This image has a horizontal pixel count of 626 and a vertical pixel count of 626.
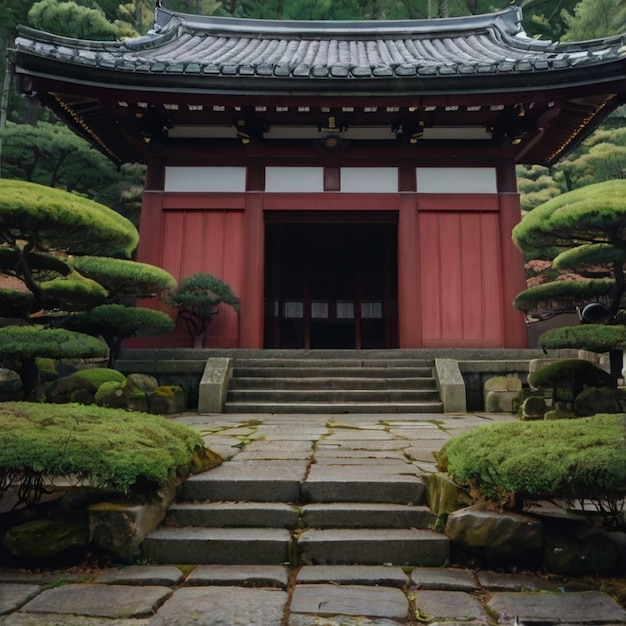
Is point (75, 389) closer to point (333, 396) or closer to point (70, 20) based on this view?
point (333, 396)

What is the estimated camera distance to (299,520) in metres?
2.91

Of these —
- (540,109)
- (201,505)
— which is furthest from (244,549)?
(540,109)

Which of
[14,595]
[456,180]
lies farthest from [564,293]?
[14,595]

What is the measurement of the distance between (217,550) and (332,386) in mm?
5282

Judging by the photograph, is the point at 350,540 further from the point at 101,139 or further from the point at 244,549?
the point at 101,139

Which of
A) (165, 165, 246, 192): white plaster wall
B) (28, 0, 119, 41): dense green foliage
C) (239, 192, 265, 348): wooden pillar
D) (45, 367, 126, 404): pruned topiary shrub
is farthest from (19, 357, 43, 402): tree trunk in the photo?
(28, 0, 119, 41): dense green foliage

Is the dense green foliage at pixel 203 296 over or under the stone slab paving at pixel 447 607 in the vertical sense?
over

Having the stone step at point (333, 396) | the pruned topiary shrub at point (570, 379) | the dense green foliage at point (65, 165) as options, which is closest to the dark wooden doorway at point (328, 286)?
the stone step at point (333, 396)

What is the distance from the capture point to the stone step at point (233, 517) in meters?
2.91

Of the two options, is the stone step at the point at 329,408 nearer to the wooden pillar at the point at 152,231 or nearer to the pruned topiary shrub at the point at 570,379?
the pruned topiary shrub at the point at 570,379

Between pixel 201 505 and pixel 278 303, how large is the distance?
35.9 ft

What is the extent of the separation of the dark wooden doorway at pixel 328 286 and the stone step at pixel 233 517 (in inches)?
426

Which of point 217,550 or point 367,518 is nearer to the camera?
point 217,550

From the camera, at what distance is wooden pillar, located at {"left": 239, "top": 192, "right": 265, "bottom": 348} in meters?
9.59
